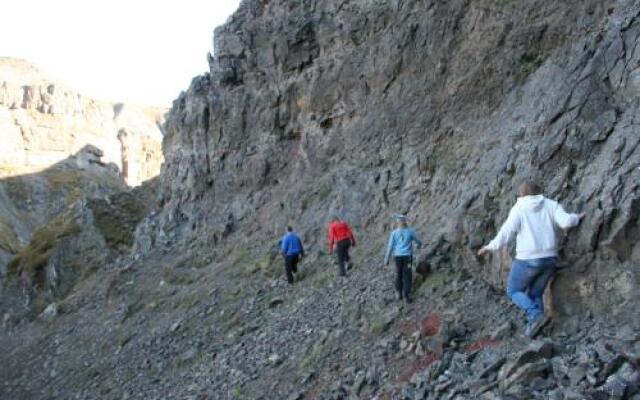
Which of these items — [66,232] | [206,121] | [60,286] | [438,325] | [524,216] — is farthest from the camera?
[66,232]

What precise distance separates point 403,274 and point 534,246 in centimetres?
428

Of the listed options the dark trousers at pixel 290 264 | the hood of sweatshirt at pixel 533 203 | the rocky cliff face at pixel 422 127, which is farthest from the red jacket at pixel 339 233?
the hood of sweatshirt at pixel 533 203

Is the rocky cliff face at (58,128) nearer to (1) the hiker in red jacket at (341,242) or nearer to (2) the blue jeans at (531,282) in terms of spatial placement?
(1) the hiker in red jacket at (341,242)

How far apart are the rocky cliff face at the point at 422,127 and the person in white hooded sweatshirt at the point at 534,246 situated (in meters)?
0.47

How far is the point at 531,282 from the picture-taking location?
895cm

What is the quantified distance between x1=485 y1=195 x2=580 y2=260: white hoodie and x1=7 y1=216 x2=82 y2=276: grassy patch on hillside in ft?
111

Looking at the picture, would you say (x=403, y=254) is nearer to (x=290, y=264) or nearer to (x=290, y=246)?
(x=290, y=246)

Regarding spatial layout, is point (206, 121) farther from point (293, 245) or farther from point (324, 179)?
point (293, 245)

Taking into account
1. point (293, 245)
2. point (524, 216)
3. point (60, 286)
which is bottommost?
point (60, 286)

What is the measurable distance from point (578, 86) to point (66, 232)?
110ft

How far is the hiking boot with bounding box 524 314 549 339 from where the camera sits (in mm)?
8789

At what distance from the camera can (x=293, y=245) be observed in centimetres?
1872

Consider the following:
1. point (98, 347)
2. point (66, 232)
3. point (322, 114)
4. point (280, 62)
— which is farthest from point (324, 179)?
point (66, 232)

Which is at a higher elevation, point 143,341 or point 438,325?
point 438,325
